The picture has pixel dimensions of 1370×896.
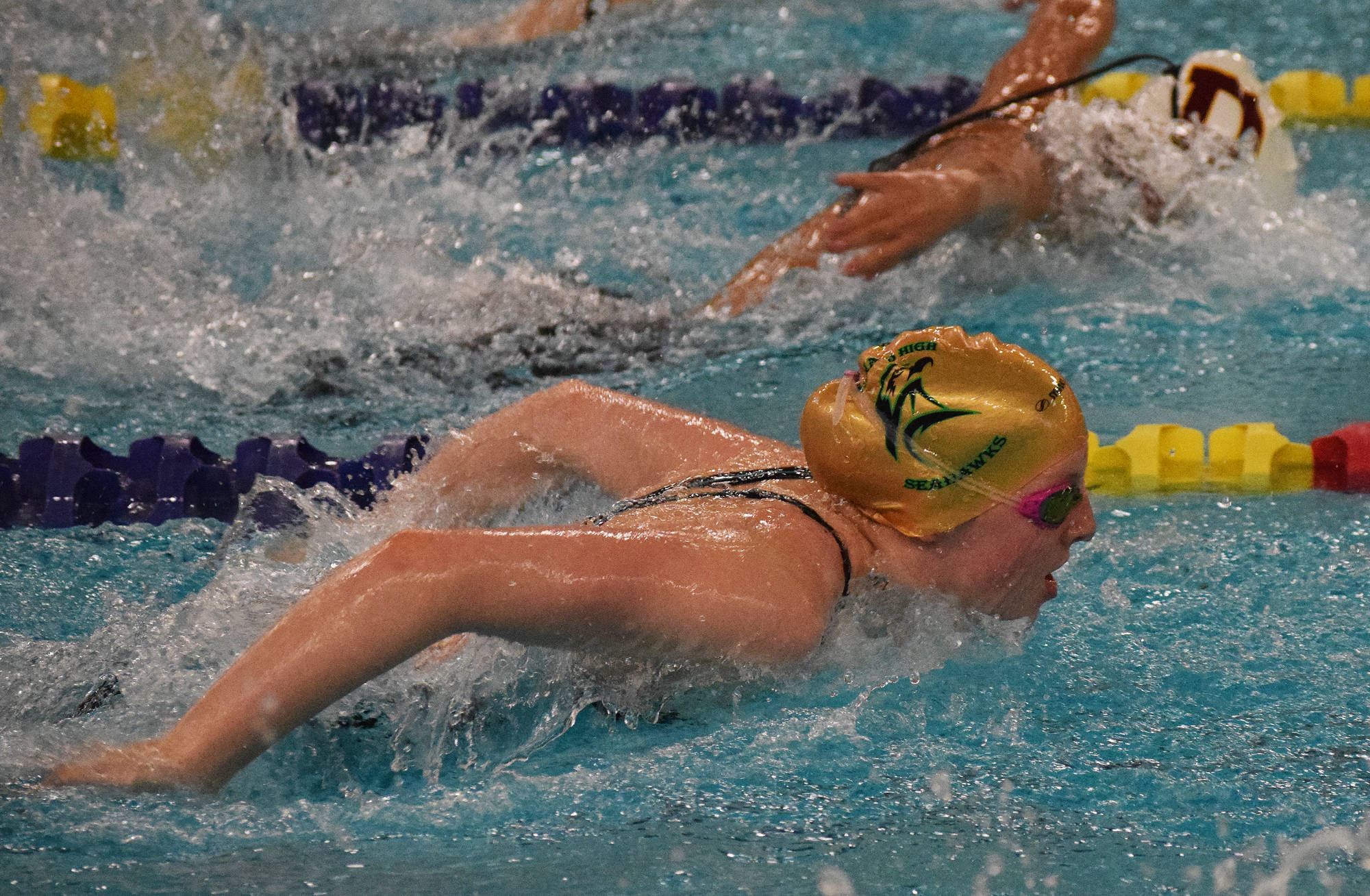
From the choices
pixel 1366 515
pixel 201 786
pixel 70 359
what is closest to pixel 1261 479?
pixel 1366 515

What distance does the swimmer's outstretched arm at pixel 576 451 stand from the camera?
7.48 feet

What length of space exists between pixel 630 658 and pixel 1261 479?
176cm

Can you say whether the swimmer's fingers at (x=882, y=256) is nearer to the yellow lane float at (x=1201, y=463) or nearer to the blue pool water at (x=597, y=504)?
the blue pool water at (x=597, y=504)

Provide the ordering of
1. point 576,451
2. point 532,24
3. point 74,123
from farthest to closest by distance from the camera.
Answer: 1. point 532,24
2. point 74,123
3. point 576,451

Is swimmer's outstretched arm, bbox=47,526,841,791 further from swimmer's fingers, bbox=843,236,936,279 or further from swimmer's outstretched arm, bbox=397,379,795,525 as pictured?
swimmer's fingers, bbox=843,236,936,279

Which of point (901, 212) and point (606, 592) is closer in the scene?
point (606, 592)

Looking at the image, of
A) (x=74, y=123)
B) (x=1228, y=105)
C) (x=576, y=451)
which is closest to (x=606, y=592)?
(x=576, y=451)

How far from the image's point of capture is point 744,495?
6.60 feet

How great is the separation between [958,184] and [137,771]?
8.64ft

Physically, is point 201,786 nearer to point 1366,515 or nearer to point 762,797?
point 762,797

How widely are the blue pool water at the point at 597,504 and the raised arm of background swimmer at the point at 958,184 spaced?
0.35 feet

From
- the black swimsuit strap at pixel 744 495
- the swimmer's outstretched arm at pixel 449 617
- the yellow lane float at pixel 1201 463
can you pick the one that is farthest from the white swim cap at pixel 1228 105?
the swimmer's outstretched arm at pixel 449 617

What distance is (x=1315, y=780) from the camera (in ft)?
6.56

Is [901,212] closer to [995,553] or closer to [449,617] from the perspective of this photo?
[995,553]
